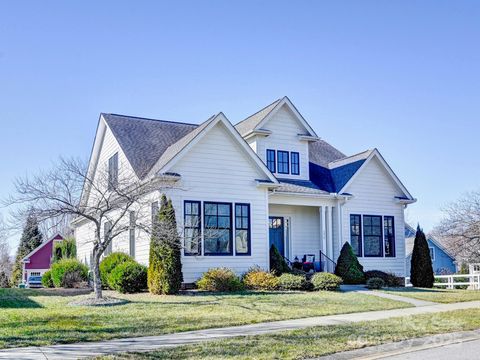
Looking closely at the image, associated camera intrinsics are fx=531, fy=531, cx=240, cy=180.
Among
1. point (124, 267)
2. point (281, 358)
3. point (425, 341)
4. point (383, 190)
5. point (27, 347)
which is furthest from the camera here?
point (383, 190)

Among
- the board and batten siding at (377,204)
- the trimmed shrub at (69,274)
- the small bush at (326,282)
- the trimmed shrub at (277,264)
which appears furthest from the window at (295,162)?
the trimmed shrub at (69,274)

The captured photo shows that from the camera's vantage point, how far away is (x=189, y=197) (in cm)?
1945

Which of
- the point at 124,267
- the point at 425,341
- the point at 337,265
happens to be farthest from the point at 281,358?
the point at 337,265

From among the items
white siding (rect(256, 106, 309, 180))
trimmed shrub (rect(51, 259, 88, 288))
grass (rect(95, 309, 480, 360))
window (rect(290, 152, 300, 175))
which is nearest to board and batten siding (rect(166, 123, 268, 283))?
white siding (rect(256, 106, 309, 180))

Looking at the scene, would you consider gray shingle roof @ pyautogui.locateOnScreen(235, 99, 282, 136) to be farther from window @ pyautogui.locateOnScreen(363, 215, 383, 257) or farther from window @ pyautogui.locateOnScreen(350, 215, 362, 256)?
window @ pyautogui.locateOnScreen(363, 215, 383, 257)

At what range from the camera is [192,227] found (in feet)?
64.0

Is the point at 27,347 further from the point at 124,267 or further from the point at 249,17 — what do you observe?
the point at 249,17

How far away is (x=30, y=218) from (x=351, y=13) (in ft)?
37.0

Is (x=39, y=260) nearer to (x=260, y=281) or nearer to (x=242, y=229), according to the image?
(x=242, y=229)

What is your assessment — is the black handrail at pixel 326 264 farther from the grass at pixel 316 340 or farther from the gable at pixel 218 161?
the grass at pixel 316 340

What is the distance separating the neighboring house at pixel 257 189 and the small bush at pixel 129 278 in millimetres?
1098

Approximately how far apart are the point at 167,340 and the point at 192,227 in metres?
9.80

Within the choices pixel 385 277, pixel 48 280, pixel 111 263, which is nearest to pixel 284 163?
pixel 385 277

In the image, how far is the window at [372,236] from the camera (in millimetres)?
24156
